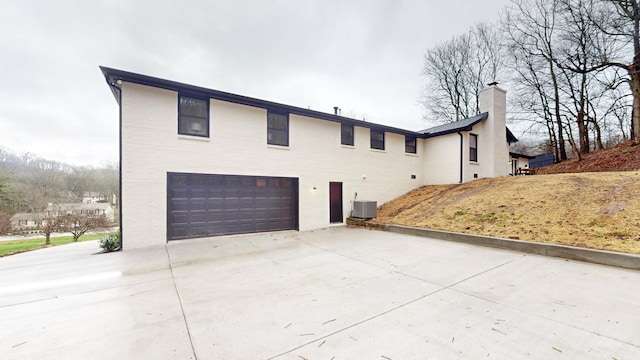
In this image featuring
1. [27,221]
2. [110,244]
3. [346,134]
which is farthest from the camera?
[27,221]

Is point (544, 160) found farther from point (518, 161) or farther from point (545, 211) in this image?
point (545, 211)

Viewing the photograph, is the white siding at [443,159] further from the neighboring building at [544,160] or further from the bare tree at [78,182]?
the bare tree at [78,182]

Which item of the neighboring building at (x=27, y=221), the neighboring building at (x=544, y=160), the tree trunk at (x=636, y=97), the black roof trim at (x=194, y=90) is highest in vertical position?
the tree trunk at (x=636, y=97)

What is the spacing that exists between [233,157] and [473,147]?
13105 mm

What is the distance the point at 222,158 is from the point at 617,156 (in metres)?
20.5

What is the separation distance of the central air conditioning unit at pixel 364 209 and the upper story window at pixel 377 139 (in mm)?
3214

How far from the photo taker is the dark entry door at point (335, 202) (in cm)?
1065

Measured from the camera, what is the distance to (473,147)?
43.8ft

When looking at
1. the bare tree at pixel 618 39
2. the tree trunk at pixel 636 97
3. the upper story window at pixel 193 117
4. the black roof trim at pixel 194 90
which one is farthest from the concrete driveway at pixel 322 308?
the bare tree at pixel 618 39

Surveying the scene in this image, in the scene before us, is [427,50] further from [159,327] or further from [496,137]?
[159,327]

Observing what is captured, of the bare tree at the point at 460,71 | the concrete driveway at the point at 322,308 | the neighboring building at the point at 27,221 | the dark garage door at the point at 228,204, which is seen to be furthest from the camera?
the bare tree at the point at 460,71

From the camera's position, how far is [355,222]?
1023cm

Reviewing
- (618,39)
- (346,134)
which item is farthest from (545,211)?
(618,39)

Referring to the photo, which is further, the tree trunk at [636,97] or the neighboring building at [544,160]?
the neighboring building at [544,160]
